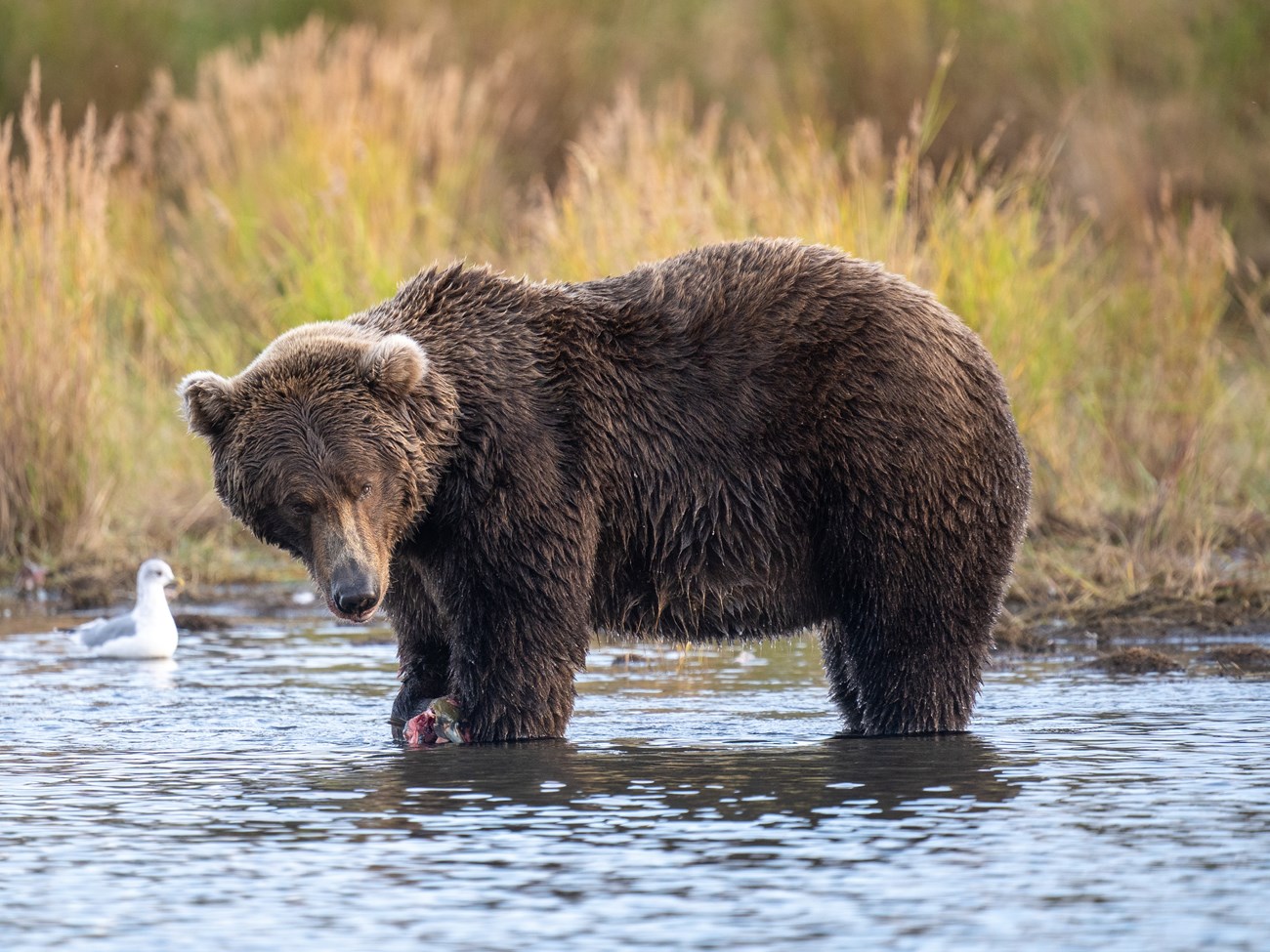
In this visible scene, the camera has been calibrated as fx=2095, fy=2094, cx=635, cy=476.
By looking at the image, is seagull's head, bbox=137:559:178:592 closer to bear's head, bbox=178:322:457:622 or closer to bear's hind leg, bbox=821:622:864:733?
bear's head, bbox=178:322:457:622

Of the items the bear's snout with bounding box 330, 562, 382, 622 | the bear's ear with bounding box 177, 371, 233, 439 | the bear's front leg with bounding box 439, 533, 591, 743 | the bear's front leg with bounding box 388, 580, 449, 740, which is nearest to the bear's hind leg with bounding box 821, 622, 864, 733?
the bear's front leg with bounding box 439, 533, 591, 743

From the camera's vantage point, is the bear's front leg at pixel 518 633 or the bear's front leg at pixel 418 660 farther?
the bear's front leg at pixel 418 660

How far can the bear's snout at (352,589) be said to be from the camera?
6.18 meters

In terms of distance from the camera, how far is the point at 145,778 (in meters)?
6.25

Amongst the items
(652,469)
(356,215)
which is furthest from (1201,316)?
(652,469)

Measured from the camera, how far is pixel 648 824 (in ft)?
18.0

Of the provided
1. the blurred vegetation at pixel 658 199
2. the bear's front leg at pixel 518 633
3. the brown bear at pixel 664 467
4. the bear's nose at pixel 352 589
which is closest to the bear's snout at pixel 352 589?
the bear's nose at pixel 352 589

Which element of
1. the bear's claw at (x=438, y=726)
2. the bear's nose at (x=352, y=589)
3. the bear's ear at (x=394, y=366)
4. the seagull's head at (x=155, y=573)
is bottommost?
the bear's claw at (x=438, y=726)

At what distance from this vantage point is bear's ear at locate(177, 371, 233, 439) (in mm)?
6477

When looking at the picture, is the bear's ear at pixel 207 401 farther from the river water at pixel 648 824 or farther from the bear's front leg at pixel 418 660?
the river water at pixel 648 824

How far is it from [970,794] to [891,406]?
1374 mm

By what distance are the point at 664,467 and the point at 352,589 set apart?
1.13m

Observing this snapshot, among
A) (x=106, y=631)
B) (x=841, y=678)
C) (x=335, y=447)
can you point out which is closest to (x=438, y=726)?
(x=335, y=447)

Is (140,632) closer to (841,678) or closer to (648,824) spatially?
(841,678)
